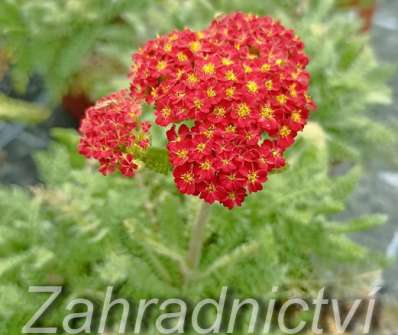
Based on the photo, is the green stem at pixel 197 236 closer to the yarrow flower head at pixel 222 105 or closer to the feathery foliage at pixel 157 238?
the feathery foliage at pixel 157 238

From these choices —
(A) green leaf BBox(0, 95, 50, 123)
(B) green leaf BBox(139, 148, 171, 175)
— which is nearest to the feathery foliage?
(A) green leaf BBox(0, 95, 50, 123)

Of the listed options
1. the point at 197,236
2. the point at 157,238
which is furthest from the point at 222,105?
the point at 157,238

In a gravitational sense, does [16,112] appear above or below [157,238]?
above

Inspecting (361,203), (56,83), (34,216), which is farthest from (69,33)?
(361,203)

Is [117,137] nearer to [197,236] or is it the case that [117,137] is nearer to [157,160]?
[157,160]

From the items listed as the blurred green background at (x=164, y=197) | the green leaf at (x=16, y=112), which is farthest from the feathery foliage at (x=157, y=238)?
the green leaf at (x=16, y=112)
